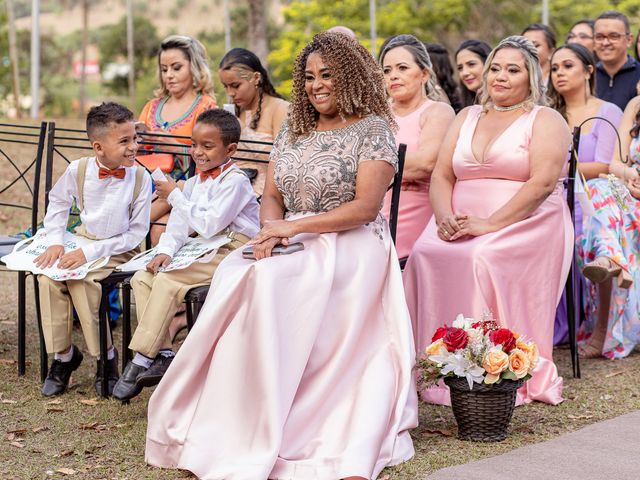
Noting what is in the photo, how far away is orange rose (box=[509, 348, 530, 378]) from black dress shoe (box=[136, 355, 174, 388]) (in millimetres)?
1645

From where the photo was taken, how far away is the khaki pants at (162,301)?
537 centimetres

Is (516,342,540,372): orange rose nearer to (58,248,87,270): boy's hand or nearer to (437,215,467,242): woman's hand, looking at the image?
(437,215,467,242): woman's hand

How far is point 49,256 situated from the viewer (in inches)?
229

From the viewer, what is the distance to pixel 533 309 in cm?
590

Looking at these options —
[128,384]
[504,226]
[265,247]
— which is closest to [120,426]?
[128,384]

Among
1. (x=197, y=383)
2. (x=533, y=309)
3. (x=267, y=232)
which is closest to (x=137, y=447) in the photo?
(x=197, y=383)

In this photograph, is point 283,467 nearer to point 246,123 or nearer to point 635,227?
point 246,123

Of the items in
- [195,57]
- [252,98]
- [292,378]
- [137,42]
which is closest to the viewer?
[292,378]

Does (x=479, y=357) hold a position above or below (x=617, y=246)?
below

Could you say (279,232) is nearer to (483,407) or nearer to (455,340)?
(455,340)

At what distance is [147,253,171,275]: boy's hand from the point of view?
5.47m

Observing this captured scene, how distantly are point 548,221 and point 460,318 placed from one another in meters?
1.17

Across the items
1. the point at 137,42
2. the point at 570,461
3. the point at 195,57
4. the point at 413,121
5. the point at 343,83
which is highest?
the point at 137,42

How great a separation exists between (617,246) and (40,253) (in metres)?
3.55
